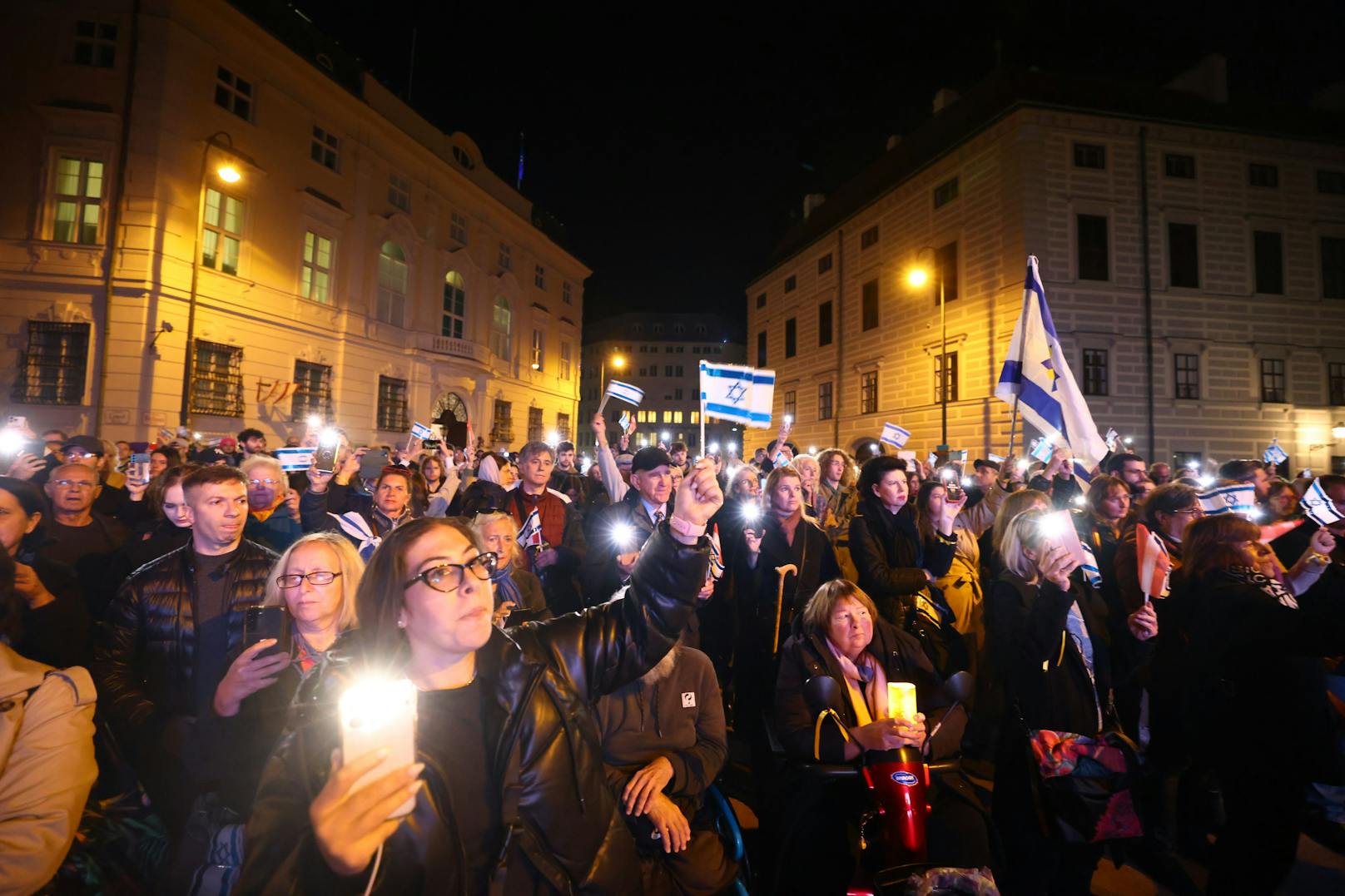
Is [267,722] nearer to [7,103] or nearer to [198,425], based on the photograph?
[198,425]

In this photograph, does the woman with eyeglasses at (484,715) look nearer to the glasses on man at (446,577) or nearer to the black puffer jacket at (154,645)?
the glasses on man at (446,577)

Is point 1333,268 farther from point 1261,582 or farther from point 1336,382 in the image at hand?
point 1261,582

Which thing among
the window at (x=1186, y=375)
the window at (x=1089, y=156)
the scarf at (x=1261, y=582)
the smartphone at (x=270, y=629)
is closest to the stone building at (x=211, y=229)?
the smartphone at (x=270, y=629)

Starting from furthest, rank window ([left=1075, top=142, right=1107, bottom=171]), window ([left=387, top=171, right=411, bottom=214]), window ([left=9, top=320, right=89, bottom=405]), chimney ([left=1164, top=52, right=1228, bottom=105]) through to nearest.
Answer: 1. window ([left=387, top=171, right=411, bottom=214])
2. chimney ([left=1164, top=52, right=1228, bottom=105])
3. window ([left=1075, top=142, right=1107, bottom=171])
4. window ([left=9, top=320, right=89, bottom=405])

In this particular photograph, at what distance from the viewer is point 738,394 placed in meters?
6.73

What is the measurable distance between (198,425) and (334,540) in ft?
59.5

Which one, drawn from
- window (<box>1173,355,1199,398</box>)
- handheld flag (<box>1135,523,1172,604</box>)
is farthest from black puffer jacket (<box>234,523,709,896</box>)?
window (<box>1173,355,1199,398</box>)

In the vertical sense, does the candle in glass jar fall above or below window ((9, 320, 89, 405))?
below

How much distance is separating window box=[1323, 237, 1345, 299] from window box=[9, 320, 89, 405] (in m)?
38.3

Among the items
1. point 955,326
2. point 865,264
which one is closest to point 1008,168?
point 955,326

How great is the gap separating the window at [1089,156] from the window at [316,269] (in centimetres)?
2562

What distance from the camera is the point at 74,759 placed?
205 cm

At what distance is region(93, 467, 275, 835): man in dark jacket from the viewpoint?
2.82 m

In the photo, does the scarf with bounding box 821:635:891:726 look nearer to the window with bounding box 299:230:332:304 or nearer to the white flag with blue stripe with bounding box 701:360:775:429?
the white flag with blue stripe with bounding box 701:360:775:429
